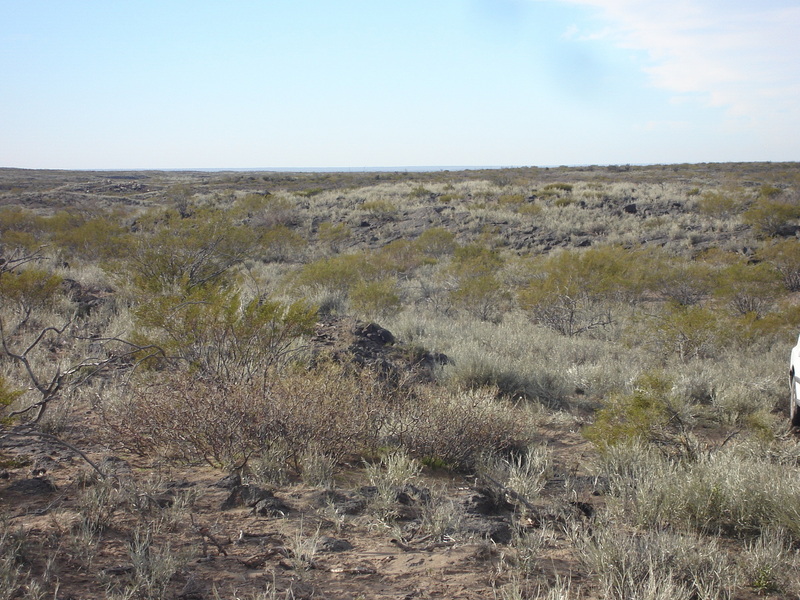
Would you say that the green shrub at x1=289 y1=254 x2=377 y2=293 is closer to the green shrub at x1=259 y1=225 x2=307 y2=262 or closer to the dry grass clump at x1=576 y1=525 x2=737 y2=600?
the green shrub at x1=259 y1=225 x2=307 y2=262

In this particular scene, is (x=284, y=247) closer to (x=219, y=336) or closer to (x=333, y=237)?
(x=333, y=237)

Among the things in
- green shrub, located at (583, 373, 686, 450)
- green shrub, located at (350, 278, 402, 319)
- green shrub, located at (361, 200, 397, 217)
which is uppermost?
green shrub, located at (361, 200, 397, 217)

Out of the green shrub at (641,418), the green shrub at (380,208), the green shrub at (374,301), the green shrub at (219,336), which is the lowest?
the green shrub at (374,301)

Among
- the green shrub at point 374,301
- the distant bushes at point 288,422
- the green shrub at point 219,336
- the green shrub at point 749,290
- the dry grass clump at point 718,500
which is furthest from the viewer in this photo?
the green shrub at point 749,290

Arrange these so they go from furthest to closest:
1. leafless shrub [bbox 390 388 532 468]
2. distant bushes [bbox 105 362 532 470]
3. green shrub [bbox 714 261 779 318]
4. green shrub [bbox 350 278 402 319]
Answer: green shrub [bbox 714 261 779 318] → green shrub [bbox 350 278 402 319] → leafless shrub [bbox 390 388 532 468] → distant bushes [bbox 105 362 532 470]

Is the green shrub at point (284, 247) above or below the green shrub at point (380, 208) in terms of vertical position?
below

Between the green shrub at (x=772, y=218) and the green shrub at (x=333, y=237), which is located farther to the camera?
the green shrub at (x=333, y=237)

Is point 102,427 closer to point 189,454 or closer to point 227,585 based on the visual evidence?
point 189,454

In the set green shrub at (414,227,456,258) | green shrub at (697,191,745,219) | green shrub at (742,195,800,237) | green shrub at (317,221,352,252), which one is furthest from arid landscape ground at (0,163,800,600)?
green shrub at (697,191,745,219)

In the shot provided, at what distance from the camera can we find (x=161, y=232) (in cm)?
1232

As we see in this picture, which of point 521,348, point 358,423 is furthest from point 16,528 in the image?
point 521,348

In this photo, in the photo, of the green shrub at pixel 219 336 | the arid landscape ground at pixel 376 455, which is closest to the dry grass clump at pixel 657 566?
the arid landscape ground at pixel 376 455

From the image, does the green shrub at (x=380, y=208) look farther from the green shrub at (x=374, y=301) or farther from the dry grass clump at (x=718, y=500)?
the dry grass clump at (x=718, y=500)

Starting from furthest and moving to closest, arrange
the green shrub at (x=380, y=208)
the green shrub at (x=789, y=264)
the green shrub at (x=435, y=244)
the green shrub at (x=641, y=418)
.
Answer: the green shrub at (x=380, y=208), the green shrub at (x=435, y=244), the green shrub at (x=789, y=264), the green shrub at (x=641, y=418)
